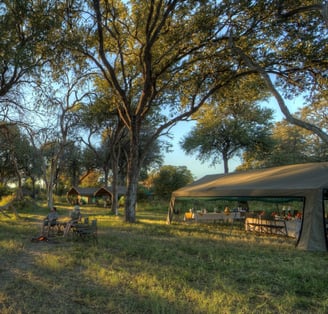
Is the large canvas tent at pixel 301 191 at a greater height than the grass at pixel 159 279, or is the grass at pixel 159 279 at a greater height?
the large canvas tent at pixel 301 191

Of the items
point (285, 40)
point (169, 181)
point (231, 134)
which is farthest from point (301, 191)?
point (169, 181)

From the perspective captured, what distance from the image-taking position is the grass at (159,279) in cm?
444

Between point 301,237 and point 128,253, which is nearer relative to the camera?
point 128,253

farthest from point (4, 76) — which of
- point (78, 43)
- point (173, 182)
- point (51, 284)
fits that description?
point (173, 182)

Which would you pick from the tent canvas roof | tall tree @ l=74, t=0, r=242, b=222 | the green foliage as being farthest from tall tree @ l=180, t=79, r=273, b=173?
the tent canvas roof

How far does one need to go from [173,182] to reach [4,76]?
2805 centimetres

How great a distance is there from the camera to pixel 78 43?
547 inches

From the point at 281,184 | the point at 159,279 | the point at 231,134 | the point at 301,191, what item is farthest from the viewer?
the point at 231,134

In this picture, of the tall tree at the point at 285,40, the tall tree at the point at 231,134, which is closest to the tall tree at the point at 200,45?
the tall tree at the point at 285,40

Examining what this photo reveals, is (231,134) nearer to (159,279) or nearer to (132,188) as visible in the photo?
(132,188)

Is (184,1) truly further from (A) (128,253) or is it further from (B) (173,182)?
(B) (173,182)

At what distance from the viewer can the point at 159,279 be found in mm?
5668

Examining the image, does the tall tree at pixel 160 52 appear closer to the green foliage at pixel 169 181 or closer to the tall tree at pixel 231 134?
the tall tree at pixel 231 134

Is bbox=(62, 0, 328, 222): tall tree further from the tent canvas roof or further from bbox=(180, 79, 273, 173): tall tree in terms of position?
bbox=(180, 79, 273, 173): tall tree
